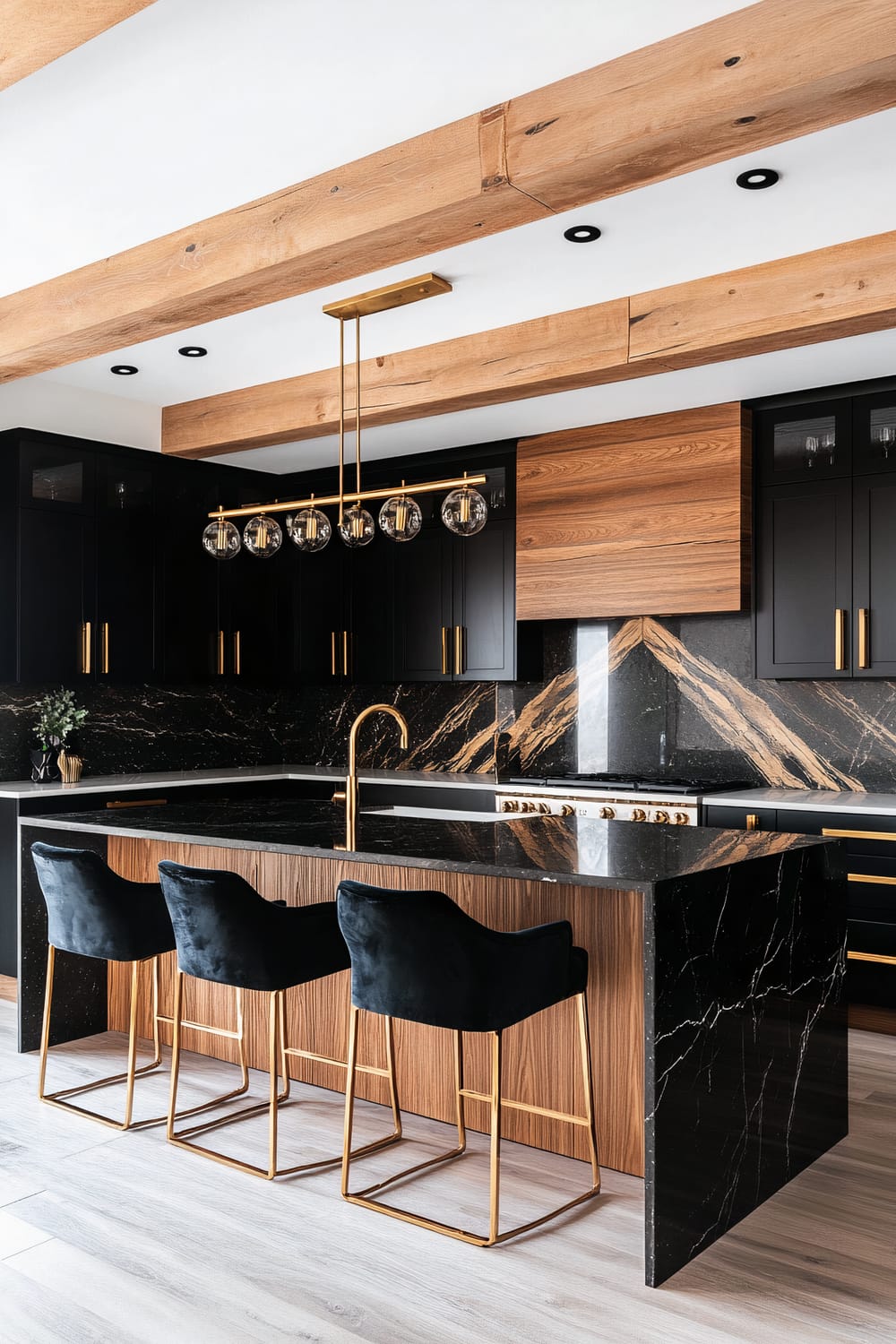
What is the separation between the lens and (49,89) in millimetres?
2557

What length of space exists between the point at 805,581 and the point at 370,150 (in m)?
2.82

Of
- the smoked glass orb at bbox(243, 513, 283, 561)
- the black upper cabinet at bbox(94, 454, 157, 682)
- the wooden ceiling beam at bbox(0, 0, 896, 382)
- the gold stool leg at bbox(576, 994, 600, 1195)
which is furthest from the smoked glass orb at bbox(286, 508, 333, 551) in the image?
the black upper cabinet at bbox(94, 454, 157, 682)

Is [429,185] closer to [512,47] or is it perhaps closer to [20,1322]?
[512,47]

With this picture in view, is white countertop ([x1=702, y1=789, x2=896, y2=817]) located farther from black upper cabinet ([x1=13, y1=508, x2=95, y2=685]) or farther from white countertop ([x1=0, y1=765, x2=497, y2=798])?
black upper cabinet ([x1=13, y1=508, x2=95, y2=685])

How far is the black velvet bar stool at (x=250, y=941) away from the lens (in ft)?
9.65

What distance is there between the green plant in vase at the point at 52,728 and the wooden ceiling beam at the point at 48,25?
12.1 feet

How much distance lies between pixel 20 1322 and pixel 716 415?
414 centimetres

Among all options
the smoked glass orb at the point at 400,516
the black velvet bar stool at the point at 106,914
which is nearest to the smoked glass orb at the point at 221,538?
the smoked glass orb at the point at 400,516

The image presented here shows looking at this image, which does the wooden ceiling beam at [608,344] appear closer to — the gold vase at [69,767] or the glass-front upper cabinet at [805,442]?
the glass-front upper cabinet at [805,442]

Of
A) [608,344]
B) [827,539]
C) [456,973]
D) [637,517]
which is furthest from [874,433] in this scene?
[456,973]

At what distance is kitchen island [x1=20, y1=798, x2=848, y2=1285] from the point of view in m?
2.50

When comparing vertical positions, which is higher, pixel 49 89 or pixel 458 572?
pixel 49 89

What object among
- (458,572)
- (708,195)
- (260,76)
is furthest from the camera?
(458,572)

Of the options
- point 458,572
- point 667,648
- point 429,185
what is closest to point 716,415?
point 667,648
